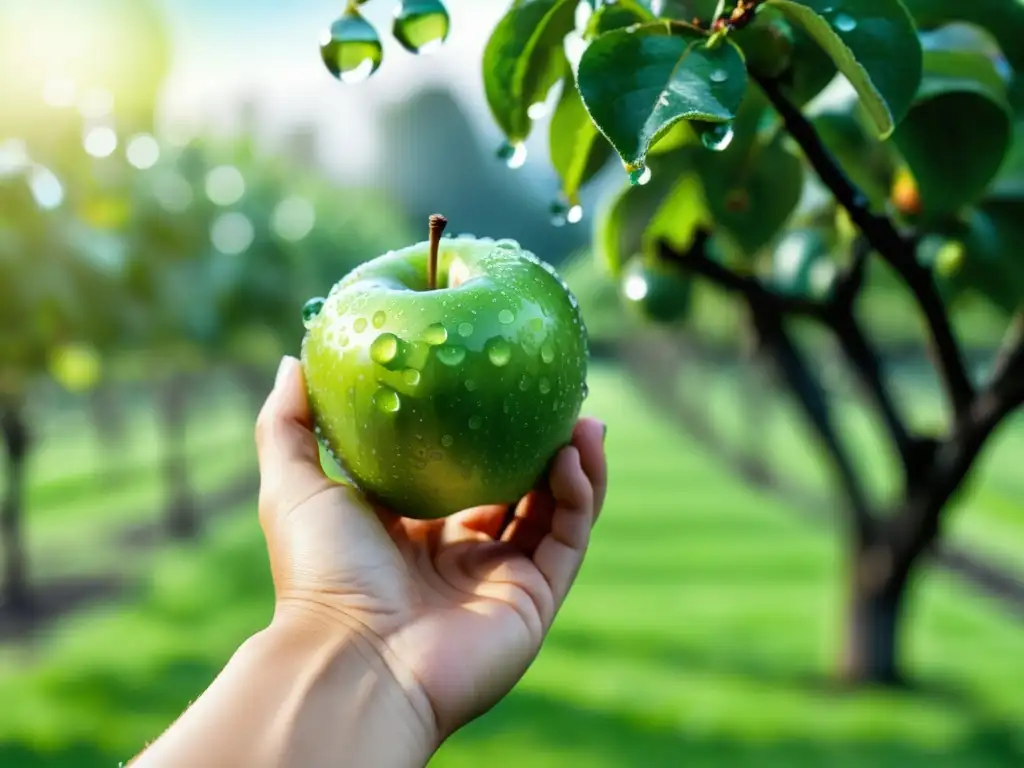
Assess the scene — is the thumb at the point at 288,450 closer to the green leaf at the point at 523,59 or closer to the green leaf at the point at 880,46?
the green leaf at the point at 523,59

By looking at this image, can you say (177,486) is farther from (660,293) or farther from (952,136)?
(952,136)

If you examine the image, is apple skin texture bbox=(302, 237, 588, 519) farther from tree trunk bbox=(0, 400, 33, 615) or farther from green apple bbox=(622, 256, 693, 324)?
tree trunk bbox=(0, 400, 33, 615)

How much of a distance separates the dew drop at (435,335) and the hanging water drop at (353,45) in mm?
291

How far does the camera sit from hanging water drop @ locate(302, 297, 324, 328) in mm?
1356

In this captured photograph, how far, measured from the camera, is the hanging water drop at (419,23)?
1.07m

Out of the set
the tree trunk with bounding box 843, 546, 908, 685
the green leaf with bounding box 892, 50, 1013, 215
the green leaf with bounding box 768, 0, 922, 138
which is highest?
the green leaf with bounding box 768, 0, 922, 138

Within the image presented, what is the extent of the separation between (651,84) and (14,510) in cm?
866

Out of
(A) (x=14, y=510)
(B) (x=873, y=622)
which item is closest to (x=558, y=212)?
(B) (x=873, y=622)

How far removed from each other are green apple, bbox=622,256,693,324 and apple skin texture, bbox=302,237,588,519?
0.87 metres

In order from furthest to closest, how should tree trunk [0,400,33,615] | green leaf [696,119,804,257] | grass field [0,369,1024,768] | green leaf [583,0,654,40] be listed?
tree trunk [0,400,33,615] < grass field [0,369,1024,768] < green leaf [696,119,804,257] < green leaf [583,0,654,40]

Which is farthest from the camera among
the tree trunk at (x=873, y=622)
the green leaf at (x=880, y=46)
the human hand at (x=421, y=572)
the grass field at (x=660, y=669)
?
the grass field at (x=660, y=669)

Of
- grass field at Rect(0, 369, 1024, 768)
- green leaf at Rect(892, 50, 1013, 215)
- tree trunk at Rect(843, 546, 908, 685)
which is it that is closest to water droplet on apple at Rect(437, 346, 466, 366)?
green leaf at Rect(892, 50, 1013, 215)

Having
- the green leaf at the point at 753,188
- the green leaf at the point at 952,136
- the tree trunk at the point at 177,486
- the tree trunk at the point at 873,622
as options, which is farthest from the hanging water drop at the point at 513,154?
the tree trunk at the point at 177,486

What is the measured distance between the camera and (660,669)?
6.80 metres
